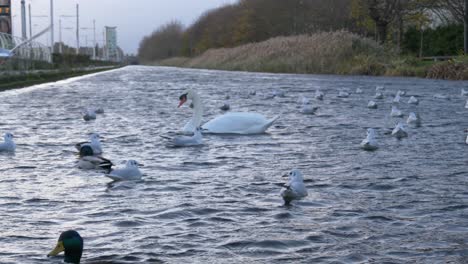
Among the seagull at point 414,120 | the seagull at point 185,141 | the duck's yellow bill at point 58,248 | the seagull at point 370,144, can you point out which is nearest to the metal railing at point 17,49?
the seagull at point 414,120

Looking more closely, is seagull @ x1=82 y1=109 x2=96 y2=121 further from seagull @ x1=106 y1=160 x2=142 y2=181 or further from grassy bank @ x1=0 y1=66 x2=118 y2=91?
grassy bank @ x1=0 y1=66 x2=118 y2=91

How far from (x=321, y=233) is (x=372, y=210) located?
1.02 metres

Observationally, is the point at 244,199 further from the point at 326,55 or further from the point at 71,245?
the point at 326,55

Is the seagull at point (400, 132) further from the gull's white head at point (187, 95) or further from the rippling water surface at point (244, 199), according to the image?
the gull's white head at point (187, 95)

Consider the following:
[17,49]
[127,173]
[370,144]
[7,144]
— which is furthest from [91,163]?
[17,49]

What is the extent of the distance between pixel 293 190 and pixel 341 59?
3736 cm

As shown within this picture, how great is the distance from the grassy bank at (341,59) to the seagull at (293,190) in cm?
2816

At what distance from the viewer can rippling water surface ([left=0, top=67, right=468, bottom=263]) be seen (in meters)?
5.56

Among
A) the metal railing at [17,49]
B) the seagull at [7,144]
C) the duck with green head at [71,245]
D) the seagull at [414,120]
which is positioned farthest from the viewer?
the metal railing at [17,49]

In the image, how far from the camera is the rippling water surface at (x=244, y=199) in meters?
5.56

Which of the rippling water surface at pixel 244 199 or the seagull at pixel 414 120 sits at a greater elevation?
the seagull at pixel 414 120

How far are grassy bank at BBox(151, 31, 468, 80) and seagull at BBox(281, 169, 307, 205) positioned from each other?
28.2 metres

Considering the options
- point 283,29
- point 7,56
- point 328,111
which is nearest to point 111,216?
point 328,111

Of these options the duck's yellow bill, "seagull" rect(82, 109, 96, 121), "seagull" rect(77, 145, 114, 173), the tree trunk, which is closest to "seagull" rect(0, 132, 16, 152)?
"seagull" rect(77, 145, 114, 173)
